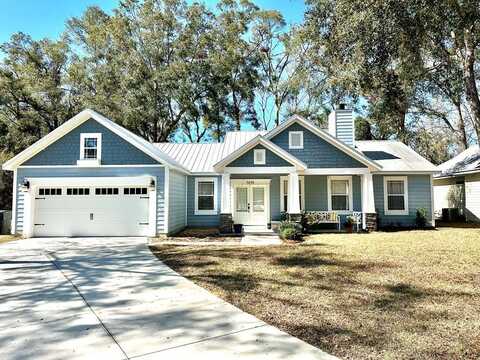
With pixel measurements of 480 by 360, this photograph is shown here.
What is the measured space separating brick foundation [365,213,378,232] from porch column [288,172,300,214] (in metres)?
3.39

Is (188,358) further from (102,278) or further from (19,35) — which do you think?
(19,35)

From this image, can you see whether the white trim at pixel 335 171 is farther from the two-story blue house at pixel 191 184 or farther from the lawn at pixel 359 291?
the lawn at pixel 359 291

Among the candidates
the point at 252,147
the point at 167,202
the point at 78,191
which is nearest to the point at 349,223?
the point at 252,147

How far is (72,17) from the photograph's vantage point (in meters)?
30.3

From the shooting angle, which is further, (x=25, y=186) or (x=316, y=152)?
(x=316, y=152)

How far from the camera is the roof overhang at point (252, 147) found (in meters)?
15.0

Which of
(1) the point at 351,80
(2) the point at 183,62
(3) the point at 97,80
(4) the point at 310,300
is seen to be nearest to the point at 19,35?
(3) the point at 97,80

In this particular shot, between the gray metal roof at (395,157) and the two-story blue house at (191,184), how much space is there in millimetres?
85

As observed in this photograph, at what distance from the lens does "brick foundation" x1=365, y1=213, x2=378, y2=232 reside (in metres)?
15.8

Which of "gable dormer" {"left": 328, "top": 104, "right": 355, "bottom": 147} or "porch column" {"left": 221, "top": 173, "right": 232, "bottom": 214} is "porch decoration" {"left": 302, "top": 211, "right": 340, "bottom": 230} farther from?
"gable dormer" {"left": 328, "top": 104, "right": 355, "bottom": 147}

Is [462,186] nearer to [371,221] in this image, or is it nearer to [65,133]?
[371,221]

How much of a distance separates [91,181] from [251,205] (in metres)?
7.09

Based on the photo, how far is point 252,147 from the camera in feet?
50.0

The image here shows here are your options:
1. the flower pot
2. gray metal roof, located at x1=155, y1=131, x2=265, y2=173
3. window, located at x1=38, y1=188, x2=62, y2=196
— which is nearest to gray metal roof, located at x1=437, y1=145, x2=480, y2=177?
gray metal roof, located at x1=155, y1=131, x2=265, y2=173
